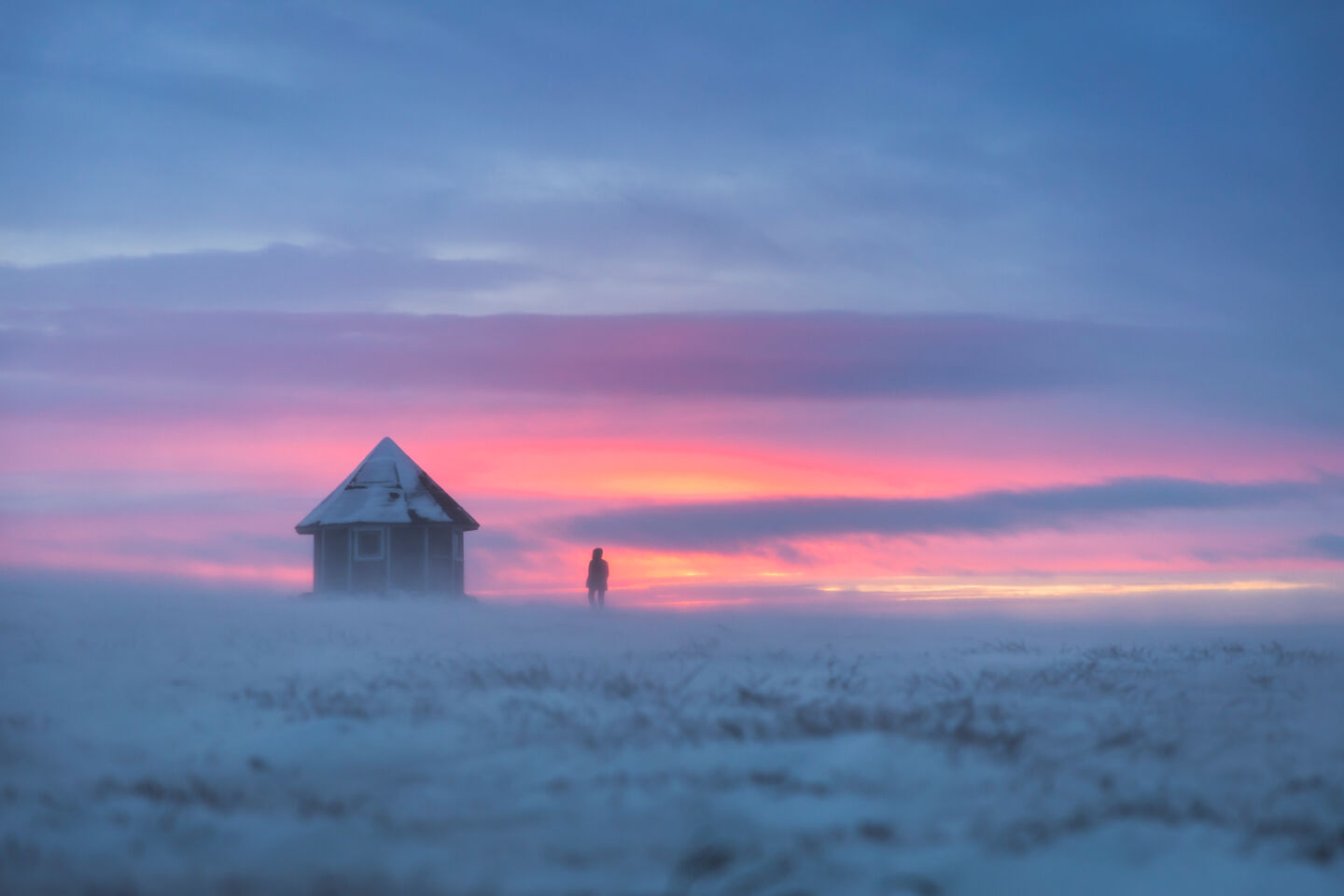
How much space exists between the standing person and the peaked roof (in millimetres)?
5035

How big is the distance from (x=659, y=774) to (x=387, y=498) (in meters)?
26.2

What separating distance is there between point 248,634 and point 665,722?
8972mm

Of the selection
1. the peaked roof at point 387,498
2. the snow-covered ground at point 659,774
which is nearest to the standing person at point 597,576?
the peaked roof at point 387,498

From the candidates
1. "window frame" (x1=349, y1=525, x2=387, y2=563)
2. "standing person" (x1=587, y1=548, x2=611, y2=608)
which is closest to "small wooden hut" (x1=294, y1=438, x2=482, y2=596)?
"window frame" (x1=349, y1=525, x2=387, y2=563)

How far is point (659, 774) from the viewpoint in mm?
7168

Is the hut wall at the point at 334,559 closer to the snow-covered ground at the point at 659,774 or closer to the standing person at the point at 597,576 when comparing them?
the standing person at the point at 597,576

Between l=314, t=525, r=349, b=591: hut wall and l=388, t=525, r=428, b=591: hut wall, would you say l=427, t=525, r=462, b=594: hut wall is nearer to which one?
l=388, t=525, r=428, b=591: hut wall

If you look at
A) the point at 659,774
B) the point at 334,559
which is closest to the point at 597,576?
the point at 334,559

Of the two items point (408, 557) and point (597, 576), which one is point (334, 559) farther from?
point (597, 576)

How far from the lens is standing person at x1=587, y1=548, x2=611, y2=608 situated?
96.3ft

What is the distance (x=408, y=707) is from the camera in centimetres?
933

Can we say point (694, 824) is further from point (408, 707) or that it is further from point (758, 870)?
point (408, 707)

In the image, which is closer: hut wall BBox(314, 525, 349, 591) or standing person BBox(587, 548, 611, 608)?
standing person BBox(587, 548, 611, 608)

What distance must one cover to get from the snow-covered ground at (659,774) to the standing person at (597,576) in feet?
52.6
